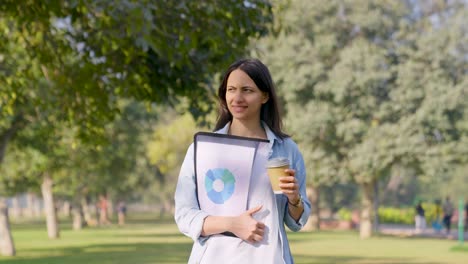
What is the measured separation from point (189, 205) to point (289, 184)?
53 centimetres

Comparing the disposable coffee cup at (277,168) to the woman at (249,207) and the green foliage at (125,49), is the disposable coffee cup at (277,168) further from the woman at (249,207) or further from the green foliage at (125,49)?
the green foliage at (125,49)

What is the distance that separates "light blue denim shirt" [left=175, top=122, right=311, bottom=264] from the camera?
434 cm

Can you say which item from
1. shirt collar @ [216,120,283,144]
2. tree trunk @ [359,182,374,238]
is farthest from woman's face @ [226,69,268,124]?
tree trunk @ [359,182,374,238]

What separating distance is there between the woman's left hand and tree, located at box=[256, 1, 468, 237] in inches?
1318

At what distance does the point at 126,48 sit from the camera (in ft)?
43.7

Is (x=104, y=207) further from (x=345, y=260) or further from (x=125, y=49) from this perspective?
(x=125, y=49)

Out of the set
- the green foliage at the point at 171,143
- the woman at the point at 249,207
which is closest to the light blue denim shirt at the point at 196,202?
the woman at the point at 249,207

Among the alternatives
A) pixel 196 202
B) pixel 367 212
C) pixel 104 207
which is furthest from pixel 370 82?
pixel 196 202

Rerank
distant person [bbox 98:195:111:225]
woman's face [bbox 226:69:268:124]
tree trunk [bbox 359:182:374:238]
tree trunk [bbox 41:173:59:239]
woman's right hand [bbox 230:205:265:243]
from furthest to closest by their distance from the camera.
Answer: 1. distant person [bbox 98:195:111:225]
2. tree trunk [bbox 359:182:374:238]
3. tree trunk [bbox 41:173:59:239]
4. woman's face [bbox 226:69:268:124]
5. woman's right hand [bbox 230:205:265:243]

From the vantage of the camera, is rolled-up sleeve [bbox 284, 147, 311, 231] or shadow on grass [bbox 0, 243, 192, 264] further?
shadow on grass [bbox 0, 243, 192, 264]

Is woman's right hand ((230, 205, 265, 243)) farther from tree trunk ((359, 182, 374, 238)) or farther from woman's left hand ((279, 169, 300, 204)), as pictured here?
tree trunk ((359, 182, 374, 238))

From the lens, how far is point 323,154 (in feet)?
131

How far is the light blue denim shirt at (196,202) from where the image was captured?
4.34 metres

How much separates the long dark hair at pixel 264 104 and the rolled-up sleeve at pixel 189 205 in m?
0.28
